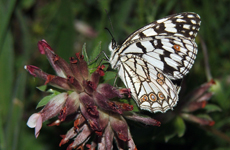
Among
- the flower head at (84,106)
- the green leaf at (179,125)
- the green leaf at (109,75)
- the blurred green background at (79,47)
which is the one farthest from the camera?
the blurred green background at (79,47)

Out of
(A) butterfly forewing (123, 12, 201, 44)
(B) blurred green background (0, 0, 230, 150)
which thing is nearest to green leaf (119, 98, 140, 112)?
(A) butterfly forewing (123, 12, 201, 44)

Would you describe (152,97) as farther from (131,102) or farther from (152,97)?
(131,102)

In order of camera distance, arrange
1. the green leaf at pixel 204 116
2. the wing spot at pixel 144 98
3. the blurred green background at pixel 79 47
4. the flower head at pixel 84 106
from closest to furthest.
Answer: the flower head at pixel 84 106 → the wing spot at pixel 144 98 → the green leaf at pixel 204 116 → the blurred green background at pixel 79 47

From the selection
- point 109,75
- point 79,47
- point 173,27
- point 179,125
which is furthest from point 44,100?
point 79,47

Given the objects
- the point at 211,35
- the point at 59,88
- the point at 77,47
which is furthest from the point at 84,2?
the point at 59,88

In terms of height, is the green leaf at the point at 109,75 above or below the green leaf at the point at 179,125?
above

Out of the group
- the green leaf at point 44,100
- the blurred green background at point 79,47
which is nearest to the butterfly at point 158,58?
the green leaf at point 44,100

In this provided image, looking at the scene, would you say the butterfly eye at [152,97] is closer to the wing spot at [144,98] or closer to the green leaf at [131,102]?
the wing spot at [144,98]

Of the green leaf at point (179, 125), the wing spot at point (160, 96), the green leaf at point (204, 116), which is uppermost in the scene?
the wing spot at point (160, 96)
